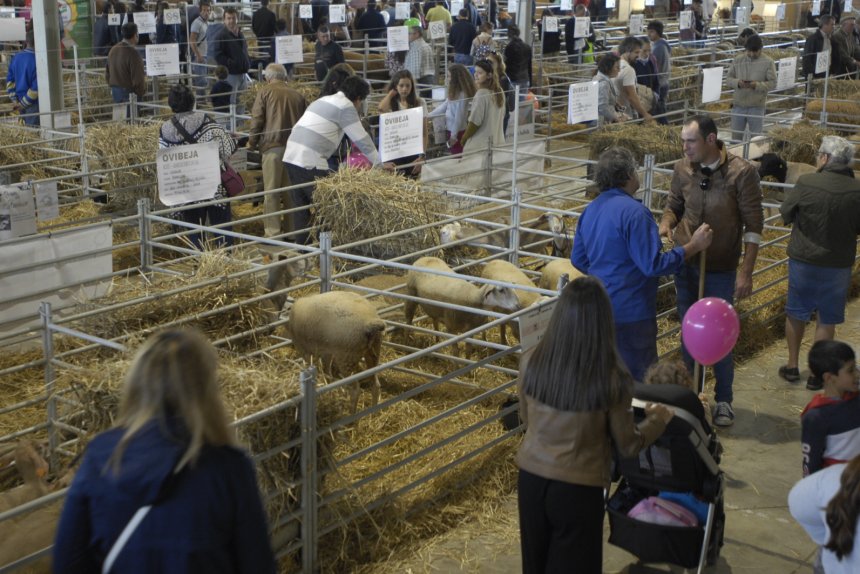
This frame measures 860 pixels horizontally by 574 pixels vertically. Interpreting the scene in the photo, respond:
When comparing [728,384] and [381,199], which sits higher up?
[381,199]

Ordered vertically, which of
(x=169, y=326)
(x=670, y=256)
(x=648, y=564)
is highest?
(x=670, y=256)

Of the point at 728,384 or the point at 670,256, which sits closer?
the point at 670,256

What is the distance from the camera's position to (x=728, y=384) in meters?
6.41

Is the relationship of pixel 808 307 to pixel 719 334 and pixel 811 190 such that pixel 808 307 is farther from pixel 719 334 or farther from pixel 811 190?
pixel 719 334

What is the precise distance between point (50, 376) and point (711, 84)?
8680 mm

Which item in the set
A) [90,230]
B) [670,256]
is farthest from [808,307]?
[90,230]

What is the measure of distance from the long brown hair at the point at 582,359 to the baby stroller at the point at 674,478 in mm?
642

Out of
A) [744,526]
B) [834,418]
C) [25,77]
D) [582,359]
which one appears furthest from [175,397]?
[25,77]

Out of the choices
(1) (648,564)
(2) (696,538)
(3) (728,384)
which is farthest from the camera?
(3) (728,384)

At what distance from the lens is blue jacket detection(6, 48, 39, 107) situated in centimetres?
1189

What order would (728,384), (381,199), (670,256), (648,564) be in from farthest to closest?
(381,199) → (728,384) → (670,256) → (648,564)

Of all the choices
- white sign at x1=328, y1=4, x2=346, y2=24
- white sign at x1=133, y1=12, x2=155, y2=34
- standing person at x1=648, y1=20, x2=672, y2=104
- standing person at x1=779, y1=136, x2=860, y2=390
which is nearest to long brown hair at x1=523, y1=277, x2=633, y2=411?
standing person at x1=779, y1=136, x2=860, y2=390

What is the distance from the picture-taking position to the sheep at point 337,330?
19.0 ft

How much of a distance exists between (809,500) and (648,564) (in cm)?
175
